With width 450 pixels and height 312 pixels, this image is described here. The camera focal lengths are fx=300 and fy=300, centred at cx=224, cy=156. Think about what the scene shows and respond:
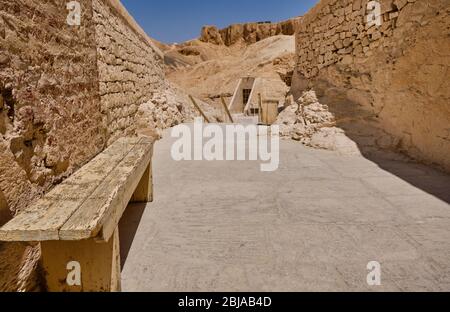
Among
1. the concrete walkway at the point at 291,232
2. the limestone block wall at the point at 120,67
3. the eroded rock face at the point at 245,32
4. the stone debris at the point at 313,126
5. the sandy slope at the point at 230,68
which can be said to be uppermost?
the eroded rock face at the point at 245,32

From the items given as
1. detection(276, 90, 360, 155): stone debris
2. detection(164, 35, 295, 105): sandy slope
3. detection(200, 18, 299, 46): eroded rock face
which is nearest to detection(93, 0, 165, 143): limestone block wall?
detection(276, 90, 360, 155): stone debris

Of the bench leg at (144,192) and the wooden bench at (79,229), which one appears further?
the bench leg at (144,192)

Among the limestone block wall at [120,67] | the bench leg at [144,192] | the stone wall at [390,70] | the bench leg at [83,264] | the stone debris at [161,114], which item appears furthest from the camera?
the stone debris at [161,114]

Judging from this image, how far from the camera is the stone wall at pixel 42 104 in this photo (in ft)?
4.95

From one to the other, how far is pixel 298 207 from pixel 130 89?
407 centimetres

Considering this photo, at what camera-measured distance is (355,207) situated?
2736 mm

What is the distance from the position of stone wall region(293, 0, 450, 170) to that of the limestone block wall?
12.3ft

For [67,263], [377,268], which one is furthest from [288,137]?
[67,263]

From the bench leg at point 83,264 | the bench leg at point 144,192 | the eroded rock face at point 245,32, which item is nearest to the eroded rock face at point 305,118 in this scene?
the bench leg at point 144,192

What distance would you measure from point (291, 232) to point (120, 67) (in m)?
3.94

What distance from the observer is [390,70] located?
4523 mm

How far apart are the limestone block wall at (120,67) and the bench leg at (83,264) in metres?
2.47

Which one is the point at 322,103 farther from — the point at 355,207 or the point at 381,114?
the point at 355,207

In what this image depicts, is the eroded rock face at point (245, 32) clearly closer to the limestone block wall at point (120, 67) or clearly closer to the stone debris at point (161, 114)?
the stone debris at point (161, 114)
